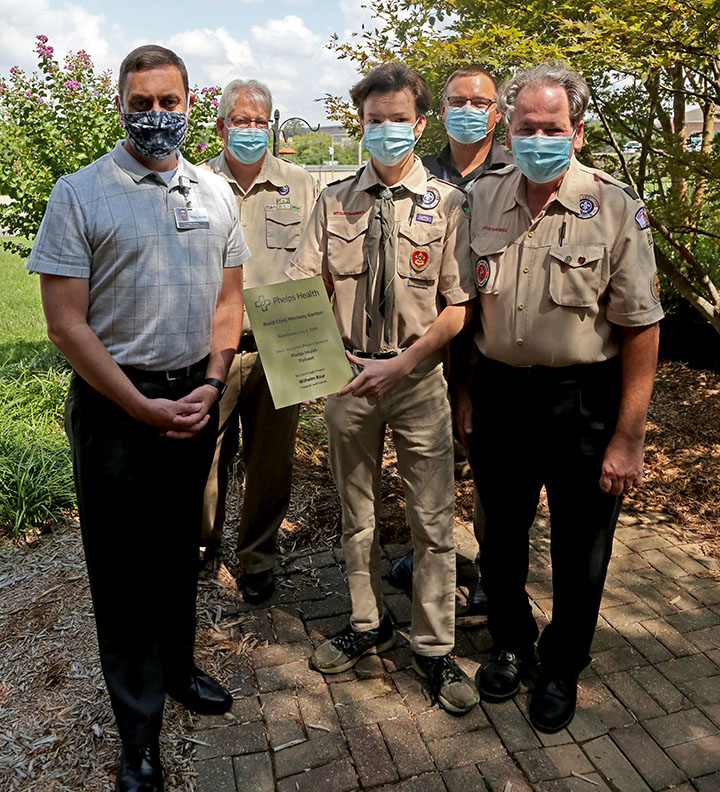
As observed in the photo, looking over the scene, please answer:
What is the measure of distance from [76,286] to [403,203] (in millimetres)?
1267

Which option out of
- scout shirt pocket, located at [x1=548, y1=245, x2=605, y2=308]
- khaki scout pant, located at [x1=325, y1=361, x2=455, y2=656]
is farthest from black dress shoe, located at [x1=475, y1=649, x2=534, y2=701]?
scout shirt pocket, located at [x1=548, y1=245, x2=605, y2=308]

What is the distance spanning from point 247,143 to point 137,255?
4.75ft

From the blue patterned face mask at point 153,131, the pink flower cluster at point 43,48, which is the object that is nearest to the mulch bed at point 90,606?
the blue patterned face mask at point 153,131

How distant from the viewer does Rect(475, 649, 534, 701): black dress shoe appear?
2.92 metres

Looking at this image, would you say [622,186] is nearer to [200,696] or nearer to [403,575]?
[403,575]

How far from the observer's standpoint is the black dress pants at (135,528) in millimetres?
2293

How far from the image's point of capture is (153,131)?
2258 millimetres

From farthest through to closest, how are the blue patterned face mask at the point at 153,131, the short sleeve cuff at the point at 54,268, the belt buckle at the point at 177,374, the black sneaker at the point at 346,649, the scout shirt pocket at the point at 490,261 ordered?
the black sneaker at the point at 346,649, the scout shirt pocket at the point at 490,261, the belt buckle at the point at 177,374, the blue patterned face mask at the point at 153,131, the short sleeve cuff at the point at 54,268

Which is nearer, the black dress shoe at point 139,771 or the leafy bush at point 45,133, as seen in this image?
the black dress shoe at point 139,771

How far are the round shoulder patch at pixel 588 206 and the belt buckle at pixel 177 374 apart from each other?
1.49 meters

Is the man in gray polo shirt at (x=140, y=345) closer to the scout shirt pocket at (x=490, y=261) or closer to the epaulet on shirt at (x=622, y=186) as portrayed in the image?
the scout shirt pocket at (x=490, y=261)

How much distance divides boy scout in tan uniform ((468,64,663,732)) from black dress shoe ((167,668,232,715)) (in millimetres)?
1104

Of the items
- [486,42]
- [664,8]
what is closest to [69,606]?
[486,42]

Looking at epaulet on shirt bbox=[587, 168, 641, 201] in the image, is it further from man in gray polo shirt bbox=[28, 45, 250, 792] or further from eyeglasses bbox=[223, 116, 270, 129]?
eyeglasses bbox=[223, 116, 270, 129]
